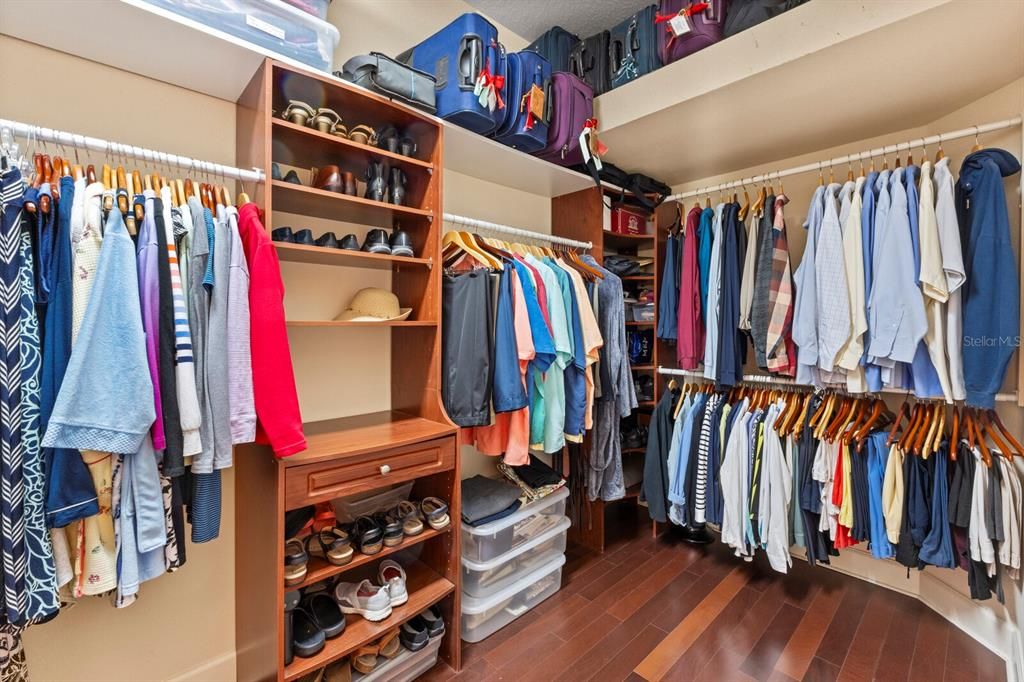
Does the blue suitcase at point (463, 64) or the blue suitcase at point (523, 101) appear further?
the blue suitcase at point (523, 101)

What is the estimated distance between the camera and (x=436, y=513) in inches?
63.6

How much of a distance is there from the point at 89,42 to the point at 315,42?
0.61 m

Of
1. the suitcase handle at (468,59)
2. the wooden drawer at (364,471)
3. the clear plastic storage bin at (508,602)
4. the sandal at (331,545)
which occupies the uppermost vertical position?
the suitcase handle at (468,59)

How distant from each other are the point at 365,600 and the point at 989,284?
254cm

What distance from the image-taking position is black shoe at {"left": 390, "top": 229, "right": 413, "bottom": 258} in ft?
5.19

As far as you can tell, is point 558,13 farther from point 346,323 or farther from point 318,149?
point 346,323

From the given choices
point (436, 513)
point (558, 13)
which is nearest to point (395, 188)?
point (436, 513)

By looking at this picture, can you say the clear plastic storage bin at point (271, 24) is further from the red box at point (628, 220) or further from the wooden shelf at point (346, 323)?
the red box at point (628, 220)

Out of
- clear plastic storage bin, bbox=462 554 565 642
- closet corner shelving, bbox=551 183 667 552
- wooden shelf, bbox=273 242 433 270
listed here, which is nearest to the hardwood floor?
clear plastic storage bin, bbox=462 554 565 642

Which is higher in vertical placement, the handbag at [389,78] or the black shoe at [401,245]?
the handbag at [389,78]

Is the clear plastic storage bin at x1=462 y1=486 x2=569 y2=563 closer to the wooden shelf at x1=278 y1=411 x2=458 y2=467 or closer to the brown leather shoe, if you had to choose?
the wooden shelf at x1=278 y1=411 x2=458 y2=467

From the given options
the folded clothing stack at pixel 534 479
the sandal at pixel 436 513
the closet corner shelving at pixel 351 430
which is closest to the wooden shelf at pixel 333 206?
the closet corner shelving at pixel 351 430

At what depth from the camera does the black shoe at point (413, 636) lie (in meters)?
1.55

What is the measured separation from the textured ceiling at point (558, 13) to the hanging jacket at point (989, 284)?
173 centimetres
